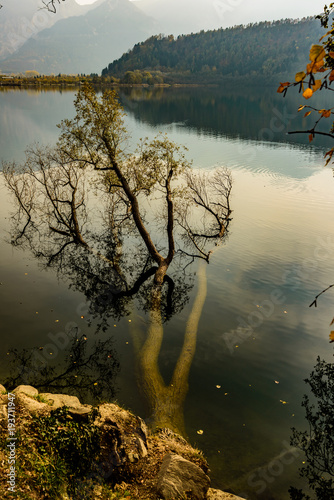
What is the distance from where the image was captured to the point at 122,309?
26.6 metres

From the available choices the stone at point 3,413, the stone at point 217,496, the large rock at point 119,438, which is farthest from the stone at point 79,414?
the stone at point 217,496

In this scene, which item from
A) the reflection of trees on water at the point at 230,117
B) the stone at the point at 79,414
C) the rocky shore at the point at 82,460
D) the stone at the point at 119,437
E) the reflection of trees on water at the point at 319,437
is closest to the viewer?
the rocky shore at the point at 82,460

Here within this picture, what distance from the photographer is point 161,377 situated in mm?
19062

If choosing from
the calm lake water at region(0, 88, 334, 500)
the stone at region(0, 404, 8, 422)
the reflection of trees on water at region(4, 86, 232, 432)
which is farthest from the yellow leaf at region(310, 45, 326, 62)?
the reflection of trees on water at region(4, 86, 232, 432)

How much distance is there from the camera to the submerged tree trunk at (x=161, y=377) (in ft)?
53.6

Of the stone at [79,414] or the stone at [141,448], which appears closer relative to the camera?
the stone at [79,414]

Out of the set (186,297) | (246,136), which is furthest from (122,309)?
(246,136)

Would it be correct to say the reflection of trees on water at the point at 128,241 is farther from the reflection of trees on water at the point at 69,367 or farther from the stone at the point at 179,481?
the stone at the point at 179,481

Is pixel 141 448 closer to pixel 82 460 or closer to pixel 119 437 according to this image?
pixel 119 437

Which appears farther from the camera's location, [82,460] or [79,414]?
[79,414]

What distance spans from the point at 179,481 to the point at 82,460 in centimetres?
315

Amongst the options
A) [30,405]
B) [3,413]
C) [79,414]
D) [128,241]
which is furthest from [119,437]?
[128,241]

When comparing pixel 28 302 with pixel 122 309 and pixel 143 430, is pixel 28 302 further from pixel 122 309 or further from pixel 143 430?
pixel 143 430

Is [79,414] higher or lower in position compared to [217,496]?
higher
